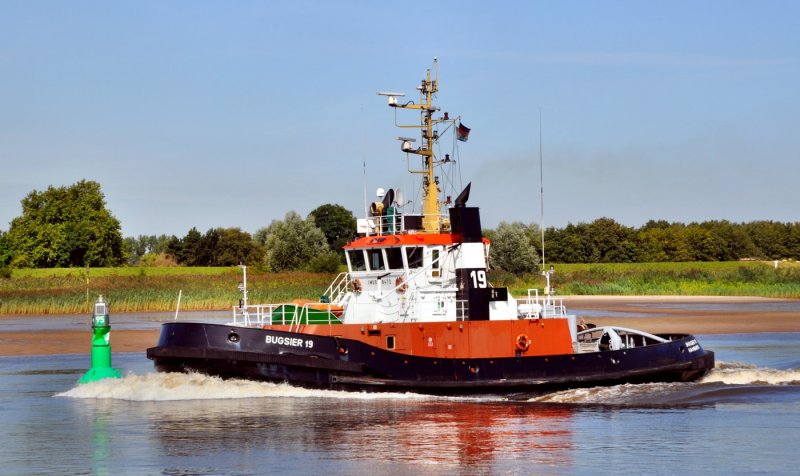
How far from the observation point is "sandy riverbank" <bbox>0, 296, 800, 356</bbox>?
3503 centimetres

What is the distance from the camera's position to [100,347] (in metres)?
22.5

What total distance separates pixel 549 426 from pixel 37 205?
8072 centimetres

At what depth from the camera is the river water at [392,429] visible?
14.5m

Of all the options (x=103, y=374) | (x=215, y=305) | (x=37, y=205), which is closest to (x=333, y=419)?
(x=103, y=374)

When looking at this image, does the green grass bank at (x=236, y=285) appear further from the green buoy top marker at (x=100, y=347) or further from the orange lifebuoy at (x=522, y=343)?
the orange lifebuoy at (x=522, y=343)

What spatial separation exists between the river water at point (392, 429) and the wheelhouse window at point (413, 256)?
264cm

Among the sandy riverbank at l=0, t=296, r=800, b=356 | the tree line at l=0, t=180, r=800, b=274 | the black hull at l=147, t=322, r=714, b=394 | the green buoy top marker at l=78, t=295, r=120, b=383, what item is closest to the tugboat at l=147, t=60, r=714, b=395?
the black hull at l=147, t=322, r=714, b=394

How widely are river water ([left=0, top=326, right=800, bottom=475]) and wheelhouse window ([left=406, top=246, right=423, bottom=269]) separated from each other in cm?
264

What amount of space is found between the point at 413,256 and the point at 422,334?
1562 millimetres

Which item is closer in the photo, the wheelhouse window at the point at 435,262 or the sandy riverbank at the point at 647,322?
the wheelhouse window at the point at 435,262

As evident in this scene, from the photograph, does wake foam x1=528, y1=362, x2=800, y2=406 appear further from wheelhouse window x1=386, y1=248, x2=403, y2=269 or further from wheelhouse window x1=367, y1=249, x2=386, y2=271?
wheelhouse window x1=367, y1=249, x2=386, y2=271

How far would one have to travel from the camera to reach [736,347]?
32.3 metres

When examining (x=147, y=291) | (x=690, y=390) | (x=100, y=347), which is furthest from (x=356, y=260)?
(x=147, y=291)

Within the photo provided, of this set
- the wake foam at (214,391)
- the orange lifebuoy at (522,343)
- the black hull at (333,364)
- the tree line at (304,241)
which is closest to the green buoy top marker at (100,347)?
the wake foam at (214,391)
